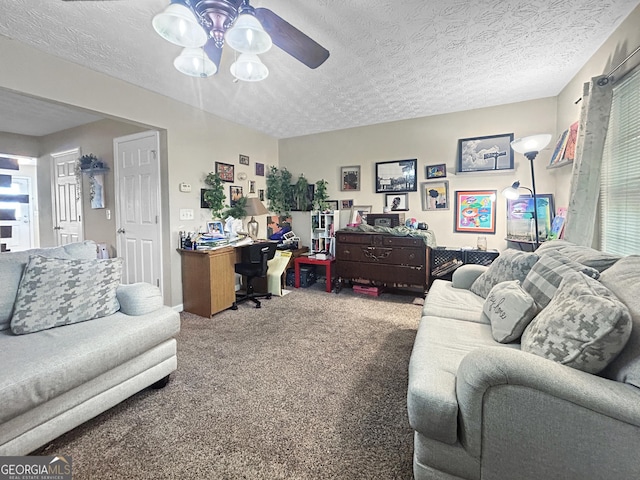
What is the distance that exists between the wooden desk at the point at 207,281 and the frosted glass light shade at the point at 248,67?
1.91 meters

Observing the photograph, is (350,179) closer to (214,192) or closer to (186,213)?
(214,192)

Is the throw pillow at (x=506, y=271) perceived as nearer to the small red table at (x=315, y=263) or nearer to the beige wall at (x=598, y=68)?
the beige wall at (x=598, y=68)

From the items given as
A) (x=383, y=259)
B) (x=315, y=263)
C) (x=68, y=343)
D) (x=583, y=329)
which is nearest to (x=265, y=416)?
(x=68, y=343)

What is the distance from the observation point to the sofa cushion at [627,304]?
93 centimetres

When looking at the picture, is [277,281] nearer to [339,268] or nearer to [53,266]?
[339,268]

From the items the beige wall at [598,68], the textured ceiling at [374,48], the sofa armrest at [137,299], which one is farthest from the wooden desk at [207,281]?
the beige wall at [598,68]

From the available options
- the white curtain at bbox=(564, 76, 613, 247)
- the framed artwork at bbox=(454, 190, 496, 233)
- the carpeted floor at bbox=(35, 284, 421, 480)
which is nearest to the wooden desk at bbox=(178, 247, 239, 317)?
the carpeted floor at bbox=(35, 284, 421, 480)

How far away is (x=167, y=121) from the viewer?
3160 mm

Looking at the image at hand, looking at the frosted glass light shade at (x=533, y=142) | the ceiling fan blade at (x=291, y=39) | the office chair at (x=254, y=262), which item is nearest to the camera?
the ceiling fan blade at (x=291, y=39)

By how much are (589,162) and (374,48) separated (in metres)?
1.86

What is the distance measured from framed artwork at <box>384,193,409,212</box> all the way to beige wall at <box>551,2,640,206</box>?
1708 millimetres

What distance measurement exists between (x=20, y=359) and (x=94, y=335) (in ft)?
0.93

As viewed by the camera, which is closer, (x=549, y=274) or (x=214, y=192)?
(x=549, y=274)

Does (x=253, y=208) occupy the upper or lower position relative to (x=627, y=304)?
upper
